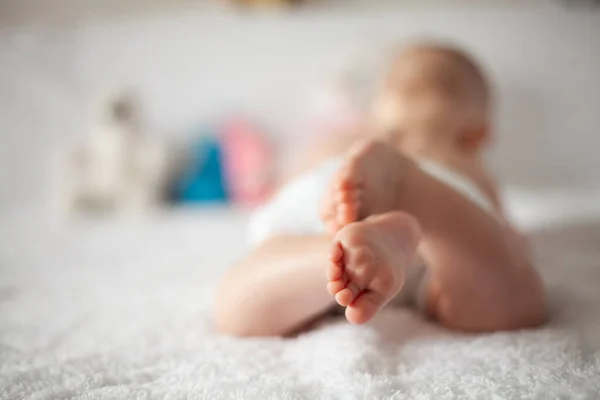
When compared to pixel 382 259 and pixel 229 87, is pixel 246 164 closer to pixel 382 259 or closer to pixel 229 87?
pixel 229 87

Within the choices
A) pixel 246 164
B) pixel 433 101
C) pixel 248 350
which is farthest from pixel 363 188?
pixel 246 164

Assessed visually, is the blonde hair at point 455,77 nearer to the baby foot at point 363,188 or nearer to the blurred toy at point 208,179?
the baby foot at point 363,188

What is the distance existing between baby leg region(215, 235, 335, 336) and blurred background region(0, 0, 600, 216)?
1.05 m

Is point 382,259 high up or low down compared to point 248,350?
up

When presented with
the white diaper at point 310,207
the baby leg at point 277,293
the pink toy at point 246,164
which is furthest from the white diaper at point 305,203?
the pink toy at point 246,164

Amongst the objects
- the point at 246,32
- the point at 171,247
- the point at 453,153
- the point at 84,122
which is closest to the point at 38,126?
the point at 84,122

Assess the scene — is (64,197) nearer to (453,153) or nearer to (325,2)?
(325,2)

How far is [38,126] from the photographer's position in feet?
6.31

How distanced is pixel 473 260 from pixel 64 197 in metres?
1.32

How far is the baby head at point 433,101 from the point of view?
3.80 feet

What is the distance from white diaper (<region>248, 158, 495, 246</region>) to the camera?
88cm

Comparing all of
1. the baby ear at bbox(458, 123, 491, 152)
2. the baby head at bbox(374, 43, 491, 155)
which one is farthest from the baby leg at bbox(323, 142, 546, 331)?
the baby ear at bbox(458, 123, 491, 152)

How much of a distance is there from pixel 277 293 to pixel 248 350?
7 centimetres

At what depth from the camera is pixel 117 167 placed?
1.74 m
